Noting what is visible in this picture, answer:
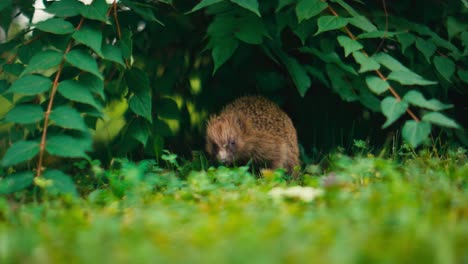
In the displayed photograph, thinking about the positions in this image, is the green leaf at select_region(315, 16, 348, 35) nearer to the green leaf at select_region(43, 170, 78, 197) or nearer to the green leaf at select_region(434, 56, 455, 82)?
the green leaf at select_region(434, 56, 455, 82)

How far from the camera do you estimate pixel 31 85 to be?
3.05 meters

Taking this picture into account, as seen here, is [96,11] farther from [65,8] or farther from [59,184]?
[59,184]

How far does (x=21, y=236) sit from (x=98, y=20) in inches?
75.7

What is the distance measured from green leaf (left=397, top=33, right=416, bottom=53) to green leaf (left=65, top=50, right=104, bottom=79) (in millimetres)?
2173

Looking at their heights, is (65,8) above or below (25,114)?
above

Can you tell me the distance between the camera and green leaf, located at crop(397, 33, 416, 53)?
162 inches

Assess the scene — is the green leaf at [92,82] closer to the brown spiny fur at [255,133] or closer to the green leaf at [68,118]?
the green leaf at [68,118]

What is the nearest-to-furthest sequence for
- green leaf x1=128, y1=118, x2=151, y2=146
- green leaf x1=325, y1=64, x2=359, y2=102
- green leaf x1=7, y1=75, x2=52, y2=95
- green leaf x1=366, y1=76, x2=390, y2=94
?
green leaf x1=7, y1=75, x2=52, y2=95
green leaf x1=366, y1=76, x2=390, y2=94
green leaf x1=128, y1=118, x2=151, y2=146
green leaf x1=325, y1=64, x2=359, y2=102

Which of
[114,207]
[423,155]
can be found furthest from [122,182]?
[423,155]

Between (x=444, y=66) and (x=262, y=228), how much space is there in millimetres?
2848

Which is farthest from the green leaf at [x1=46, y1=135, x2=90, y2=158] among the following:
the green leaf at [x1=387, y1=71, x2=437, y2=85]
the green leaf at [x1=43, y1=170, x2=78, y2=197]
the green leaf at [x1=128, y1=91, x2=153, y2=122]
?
the green leaf at [x1=387, y1=71, x2=437, y2=85]

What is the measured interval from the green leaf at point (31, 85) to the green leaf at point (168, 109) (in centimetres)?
140

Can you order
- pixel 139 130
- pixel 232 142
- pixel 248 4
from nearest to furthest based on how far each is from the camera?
pixel 248 4, pixel 139 130, pixel 232 142

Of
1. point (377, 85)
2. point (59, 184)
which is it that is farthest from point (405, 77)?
→ point (59, 184)
